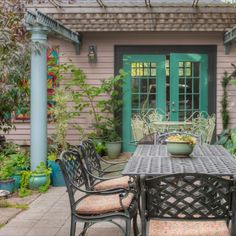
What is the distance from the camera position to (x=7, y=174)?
20.4ft

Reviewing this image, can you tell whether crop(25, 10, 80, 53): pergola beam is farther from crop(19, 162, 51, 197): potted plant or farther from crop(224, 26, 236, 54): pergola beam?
crop(224, 26, 236, 54): pergola beam

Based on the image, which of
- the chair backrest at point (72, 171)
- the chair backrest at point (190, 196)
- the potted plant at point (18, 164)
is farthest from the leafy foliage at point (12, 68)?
the chair backrest at point (190, 196)

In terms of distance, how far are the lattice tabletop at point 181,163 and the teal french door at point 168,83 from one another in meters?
4.82

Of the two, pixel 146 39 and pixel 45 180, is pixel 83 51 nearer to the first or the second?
pixel 146 39

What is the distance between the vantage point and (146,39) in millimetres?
9492

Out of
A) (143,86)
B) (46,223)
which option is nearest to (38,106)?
(46,223)

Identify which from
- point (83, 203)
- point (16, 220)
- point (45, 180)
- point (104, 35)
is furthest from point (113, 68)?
point (83, 203)

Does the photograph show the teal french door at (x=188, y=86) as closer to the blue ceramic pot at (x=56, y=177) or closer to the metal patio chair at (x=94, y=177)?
the blue ceramic pot at (x=56, y=177)

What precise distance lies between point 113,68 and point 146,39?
0.91m

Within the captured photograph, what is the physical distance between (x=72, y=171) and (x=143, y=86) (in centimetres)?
595

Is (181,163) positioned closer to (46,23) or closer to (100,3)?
(46,23)

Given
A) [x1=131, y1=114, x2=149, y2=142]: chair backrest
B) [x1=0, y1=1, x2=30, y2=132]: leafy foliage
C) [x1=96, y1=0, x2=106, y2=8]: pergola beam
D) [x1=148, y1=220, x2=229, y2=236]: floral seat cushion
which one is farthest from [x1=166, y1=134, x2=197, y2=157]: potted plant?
[x1=131, y1=114, x2=149, y2=142]: chair backrest

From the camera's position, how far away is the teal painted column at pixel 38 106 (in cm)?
649

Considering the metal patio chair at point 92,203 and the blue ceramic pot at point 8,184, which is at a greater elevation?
the metal patio chair at point 92,203
